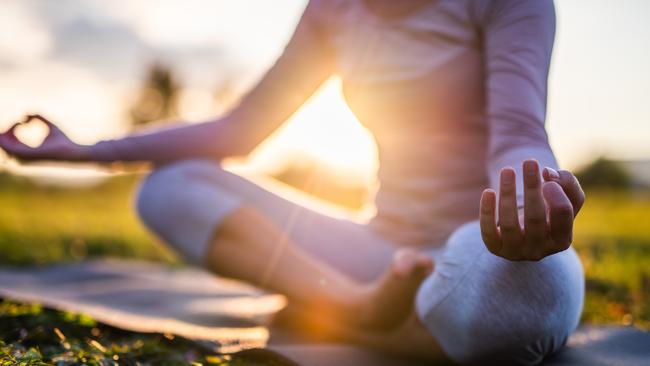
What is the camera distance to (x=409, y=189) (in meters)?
1.76

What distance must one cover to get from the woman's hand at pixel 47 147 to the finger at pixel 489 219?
1.53 meters

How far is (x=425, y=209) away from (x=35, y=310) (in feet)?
4.34

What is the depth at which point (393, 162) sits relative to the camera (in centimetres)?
179

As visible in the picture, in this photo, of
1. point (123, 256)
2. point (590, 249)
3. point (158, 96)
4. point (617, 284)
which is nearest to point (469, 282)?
point (617, 284)

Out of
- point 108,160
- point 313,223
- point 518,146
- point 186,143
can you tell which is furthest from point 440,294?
point 108,160

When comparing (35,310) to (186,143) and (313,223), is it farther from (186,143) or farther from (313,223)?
(313,223)

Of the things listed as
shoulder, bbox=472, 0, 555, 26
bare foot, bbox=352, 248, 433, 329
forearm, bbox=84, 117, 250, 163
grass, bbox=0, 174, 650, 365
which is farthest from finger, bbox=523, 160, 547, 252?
forearm, bbox=84, 117, 250, 163

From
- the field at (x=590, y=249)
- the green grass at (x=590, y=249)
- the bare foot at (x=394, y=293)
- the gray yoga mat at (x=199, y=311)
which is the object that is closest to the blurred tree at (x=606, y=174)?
the green grass at (x=590, y=249)

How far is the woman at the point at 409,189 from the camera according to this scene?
1247 mm

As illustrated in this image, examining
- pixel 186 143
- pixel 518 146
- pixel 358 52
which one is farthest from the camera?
pixel 186 143

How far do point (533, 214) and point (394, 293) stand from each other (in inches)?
27.2

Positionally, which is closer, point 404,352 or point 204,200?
point 404,352

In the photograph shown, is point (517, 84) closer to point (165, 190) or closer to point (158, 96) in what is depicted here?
point (165, 190)

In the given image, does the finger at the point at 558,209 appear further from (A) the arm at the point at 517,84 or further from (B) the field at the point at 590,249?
(B) the field at the point at 590,249
